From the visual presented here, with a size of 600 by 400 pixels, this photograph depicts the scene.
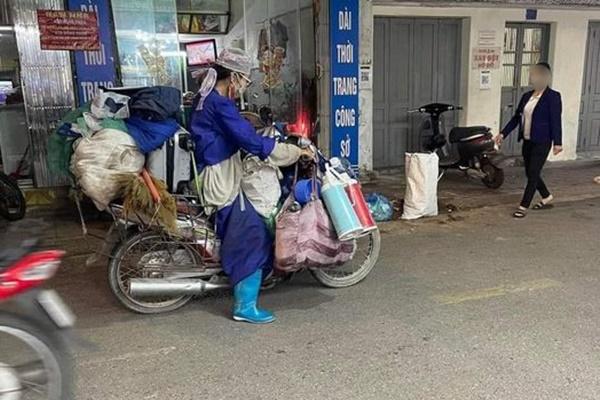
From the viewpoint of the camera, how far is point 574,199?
Answer: 291 inches

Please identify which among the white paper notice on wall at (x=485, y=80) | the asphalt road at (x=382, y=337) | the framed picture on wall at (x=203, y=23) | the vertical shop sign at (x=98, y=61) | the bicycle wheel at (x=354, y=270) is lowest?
the asphalt road at (x=382, y=337)

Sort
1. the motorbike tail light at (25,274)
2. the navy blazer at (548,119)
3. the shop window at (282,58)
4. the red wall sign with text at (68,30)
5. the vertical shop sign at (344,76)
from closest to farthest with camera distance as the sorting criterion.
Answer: the motorbike tail light at (25,274), the navy blazer at (548,119), the red wall sign with text at (68,30), the vertical shop sign at (344,76), the shop window at (282,58)

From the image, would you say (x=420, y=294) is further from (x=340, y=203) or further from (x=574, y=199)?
(x=574, y=199)

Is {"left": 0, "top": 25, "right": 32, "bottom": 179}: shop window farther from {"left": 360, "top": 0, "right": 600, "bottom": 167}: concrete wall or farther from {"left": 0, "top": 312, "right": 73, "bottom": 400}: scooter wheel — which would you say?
{"left": 0, "top": 312, "right": 73, "bottom": 400}: scooter wheel

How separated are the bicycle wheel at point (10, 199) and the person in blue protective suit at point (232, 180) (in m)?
3.55

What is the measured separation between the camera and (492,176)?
7871 millimetres

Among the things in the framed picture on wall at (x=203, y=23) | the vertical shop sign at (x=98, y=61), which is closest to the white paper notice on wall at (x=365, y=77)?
the framed picture on wall at (x=203, y=23)

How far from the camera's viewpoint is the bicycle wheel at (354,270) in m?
4.39

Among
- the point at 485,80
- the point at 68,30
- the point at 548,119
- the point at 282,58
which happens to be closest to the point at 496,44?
the point at 485,80

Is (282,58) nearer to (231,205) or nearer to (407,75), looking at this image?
(407,75)

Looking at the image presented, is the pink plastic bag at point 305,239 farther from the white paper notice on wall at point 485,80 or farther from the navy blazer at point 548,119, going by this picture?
the white paper notice on wall at point 485,80

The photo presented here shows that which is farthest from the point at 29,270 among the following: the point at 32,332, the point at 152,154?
the point at 152,154

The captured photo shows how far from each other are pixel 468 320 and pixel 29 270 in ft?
8.89

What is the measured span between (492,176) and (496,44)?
8.31 feet
